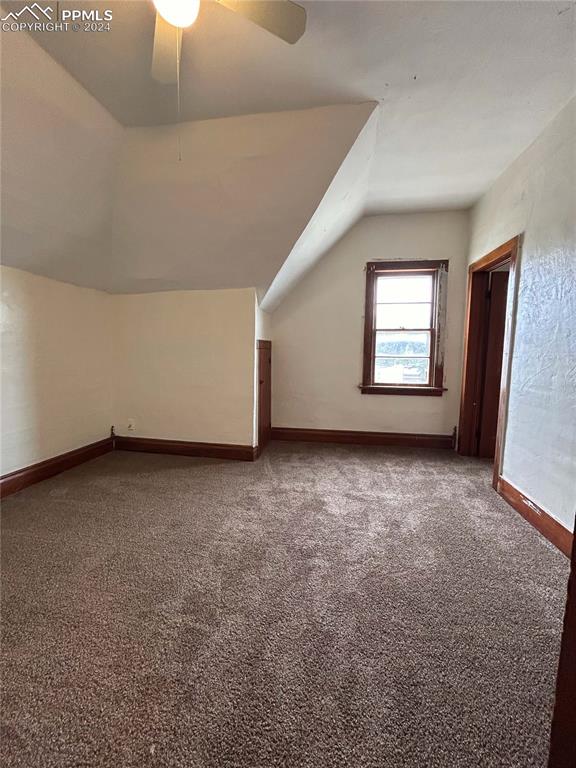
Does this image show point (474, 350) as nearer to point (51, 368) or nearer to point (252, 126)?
point (252, 126)

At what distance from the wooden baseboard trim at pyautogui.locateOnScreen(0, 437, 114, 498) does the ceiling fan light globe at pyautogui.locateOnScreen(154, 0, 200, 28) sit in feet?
9.12

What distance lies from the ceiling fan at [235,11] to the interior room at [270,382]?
0.01m

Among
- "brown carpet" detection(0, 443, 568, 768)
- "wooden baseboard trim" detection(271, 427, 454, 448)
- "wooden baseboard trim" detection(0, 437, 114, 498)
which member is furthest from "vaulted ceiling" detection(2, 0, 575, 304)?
"brown carpet" detection(0, 443, 568, 768)

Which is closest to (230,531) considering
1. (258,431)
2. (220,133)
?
(258,431)

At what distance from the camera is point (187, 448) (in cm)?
319

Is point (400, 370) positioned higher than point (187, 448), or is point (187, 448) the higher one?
point (400, 370)

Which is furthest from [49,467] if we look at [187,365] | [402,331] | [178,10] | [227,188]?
[402,331]

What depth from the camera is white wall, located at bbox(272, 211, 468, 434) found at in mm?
3410

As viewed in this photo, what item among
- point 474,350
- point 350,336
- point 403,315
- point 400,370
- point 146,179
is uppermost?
point 146,179

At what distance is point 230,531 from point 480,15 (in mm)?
2720

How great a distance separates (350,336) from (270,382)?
1.05 m

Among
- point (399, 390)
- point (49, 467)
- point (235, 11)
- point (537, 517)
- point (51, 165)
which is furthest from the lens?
point (399, 390)

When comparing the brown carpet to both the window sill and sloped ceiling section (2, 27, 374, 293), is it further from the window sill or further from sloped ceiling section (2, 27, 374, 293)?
sloped ceiling section (2, 27, 374, 293)

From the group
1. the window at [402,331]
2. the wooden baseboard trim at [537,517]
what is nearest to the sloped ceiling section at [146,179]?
the window at [402,331]
